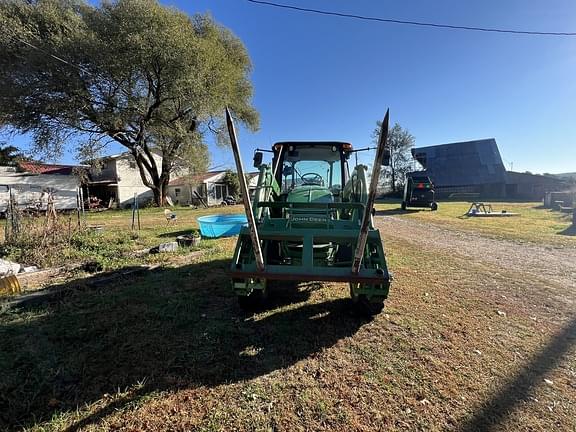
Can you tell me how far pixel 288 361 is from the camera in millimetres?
2547

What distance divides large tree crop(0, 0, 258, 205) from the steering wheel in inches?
522

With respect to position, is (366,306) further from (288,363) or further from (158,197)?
(158,197)

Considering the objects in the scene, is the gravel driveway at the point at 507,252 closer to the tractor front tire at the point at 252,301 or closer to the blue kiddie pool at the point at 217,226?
the tractor front tire at the point at 252,301

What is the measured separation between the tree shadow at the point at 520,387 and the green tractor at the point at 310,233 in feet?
3.66

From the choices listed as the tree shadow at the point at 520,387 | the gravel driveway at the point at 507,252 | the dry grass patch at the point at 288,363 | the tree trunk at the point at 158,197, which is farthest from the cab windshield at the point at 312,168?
the tree trunk at the point at 158,197

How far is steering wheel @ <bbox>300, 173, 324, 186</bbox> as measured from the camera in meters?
5.19

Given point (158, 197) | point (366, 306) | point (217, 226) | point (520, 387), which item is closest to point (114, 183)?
point (158, 197)

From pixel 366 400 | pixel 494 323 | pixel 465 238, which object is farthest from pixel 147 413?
pixel 465 238

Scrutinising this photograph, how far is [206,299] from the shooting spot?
3861 millimetres

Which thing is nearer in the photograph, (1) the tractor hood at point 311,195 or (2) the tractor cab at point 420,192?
(1) the tractor hood at point 311,195

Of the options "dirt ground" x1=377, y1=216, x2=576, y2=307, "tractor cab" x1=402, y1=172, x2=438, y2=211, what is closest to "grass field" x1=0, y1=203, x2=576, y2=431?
"dirt ground" x1=377, y1=216, x2=576, y2=307

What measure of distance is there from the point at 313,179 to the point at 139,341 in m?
3.64

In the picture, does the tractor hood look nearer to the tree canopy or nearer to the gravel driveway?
the gravel driveway

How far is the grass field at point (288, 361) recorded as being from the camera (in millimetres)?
1943
